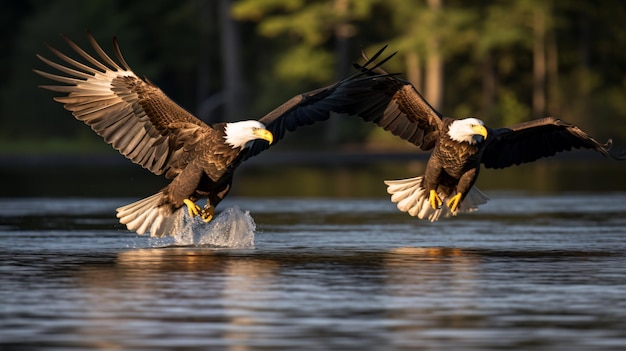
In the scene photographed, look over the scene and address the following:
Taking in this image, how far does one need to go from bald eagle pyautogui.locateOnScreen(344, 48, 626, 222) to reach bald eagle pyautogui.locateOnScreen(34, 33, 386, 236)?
0.91 metres

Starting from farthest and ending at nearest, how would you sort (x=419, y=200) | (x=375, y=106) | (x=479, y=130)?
(x=375, y=106) < (x=419, y=200) < (x=479, y=130)

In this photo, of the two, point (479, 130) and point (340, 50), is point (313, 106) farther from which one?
point (340, 50)

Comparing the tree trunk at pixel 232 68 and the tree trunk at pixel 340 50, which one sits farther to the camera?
the tree trunk at pixel 232 68

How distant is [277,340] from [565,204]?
16638mm

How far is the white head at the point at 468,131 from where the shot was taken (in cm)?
1702

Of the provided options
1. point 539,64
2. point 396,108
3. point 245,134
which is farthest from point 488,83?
point 245,134

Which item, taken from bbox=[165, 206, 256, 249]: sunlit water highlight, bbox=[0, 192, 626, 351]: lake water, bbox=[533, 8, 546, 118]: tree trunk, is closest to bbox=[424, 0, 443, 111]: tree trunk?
bbox=[533, 8, 546, 118]: tree trunk

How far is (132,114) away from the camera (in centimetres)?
1775

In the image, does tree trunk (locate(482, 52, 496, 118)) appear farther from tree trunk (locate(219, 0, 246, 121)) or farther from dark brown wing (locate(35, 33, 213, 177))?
dark brown wing (locate(35, 33, 213, 177))

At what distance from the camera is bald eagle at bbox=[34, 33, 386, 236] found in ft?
56.0

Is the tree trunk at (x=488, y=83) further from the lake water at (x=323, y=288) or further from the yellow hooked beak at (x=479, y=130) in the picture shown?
the yellow hooked beak at (x=479, y=130)

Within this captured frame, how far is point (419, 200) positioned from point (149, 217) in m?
2.96

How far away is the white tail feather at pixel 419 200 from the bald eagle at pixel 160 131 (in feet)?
3.94

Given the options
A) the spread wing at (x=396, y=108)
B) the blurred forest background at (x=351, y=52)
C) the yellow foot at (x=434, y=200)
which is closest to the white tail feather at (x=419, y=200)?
the yellow foot at (x=434, y=200)
